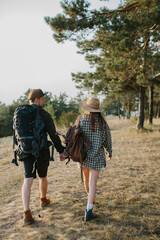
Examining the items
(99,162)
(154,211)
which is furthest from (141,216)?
(99,162)

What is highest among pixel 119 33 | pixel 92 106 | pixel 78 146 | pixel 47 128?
pixel 119 33

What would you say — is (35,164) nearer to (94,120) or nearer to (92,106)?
(94,120)

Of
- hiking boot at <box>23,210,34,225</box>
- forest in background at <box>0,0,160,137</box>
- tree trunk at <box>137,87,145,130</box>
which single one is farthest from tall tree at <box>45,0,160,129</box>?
hiking boot at <box>23,210,34,225</box>

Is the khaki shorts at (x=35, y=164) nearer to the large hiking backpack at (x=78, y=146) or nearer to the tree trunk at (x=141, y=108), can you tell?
the large hiking backpack at (x=78, y=146)

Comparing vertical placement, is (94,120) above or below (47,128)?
above

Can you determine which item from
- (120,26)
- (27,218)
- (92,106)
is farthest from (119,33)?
(27,218)

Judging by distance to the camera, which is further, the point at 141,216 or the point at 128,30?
the point at 128,30

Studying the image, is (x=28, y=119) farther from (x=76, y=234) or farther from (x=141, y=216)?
(x=141, y=216)

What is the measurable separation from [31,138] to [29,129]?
13 cm

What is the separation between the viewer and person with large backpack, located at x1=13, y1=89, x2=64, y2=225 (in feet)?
8.91

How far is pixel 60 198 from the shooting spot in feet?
12.2

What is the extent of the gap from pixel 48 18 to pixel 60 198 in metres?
6.48

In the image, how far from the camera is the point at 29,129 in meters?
2.73

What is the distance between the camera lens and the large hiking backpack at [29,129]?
8.87ft
